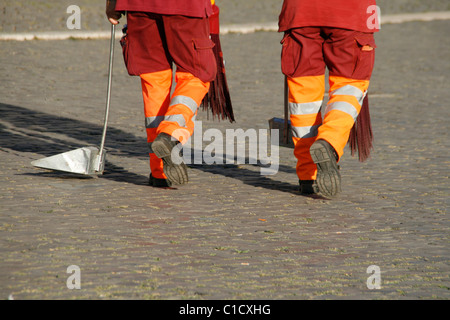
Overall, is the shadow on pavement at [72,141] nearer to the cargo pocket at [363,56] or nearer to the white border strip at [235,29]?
the cargo pocket at [363,56]

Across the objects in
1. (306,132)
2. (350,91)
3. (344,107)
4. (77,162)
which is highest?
(350,91)

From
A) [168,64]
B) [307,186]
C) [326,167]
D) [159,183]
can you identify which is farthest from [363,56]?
[159,183]

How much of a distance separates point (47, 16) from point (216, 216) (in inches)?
486

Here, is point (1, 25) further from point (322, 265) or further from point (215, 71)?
point (322, 265)

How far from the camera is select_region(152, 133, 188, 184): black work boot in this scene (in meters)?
5.17

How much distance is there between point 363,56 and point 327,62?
0.23 m

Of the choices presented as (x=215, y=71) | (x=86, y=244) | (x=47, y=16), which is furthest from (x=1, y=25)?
(x=86, y=244)

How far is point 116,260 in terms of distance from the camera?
13.4 ft

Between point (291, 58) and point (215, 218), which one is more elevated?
point (291, 58)

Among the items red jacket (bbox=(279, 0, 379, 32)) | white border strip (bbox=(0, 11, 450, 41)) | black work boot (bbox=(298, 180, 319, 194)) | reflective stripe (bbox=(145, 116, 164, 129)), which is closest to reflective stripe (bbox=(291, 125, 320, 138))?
black work boot (bbox=(298, 180, 319, 194))

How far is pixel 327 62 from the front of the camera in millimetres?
5426

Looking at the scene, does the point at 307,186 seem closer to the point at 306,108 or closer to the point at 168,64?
the point at 306,108

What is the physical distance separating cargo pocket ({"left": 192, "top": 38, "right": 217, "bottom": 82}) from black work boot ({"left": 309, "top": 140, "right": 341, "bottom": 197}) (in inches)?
35.6

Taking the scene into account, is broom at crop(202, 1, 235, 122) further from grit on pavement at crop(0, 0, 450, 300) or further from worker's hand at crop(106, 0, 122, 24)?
worker's hand at crop(106, 0, 122, 24)
